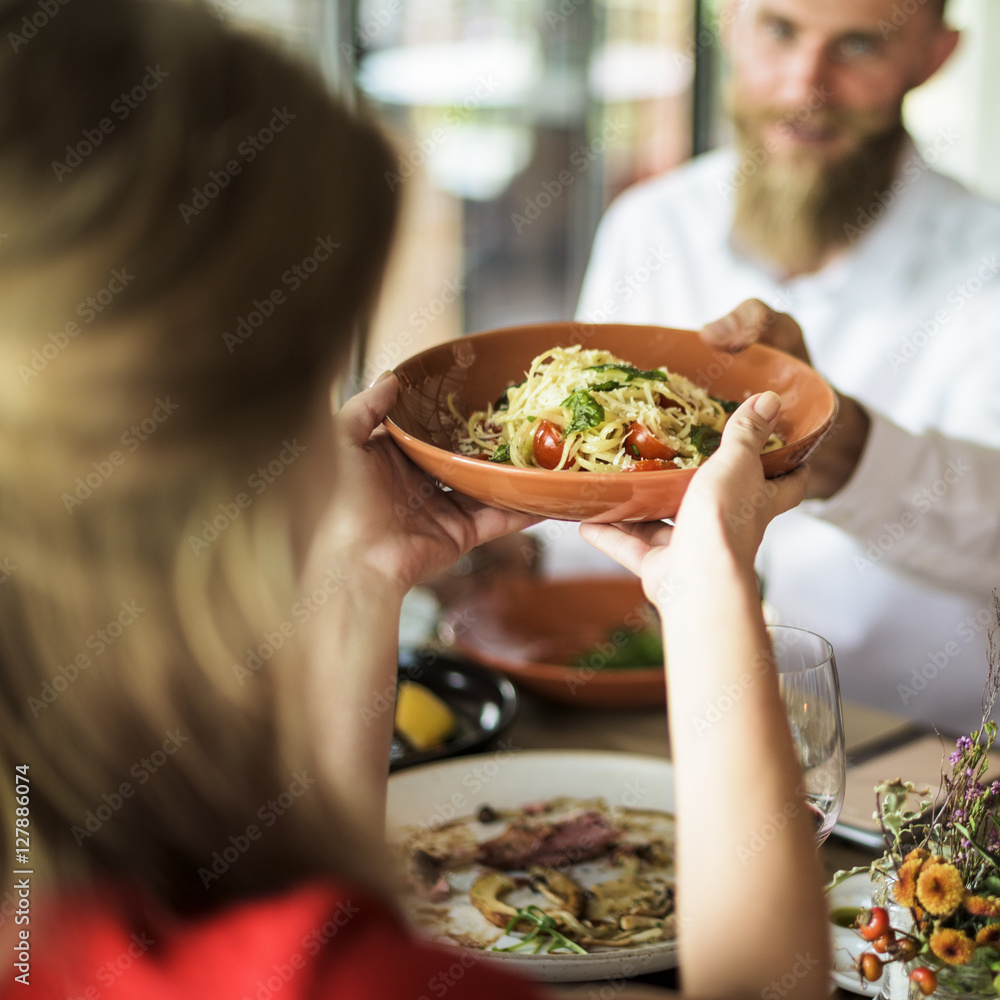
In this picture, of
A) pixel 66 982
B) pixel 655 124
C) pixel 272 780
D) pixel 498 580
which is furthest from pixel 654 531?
pixel 655 124

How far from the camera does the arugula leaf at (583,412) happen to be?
1.24 meters

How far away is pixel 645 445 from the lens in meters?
1.23

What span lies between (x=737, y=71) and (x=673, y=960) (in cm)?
220

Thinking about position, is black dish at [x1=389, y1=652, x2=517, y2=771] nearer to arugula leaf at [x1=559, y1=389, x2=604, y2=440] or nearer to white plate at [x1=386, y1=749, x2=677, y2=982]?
white plate at [x1=386, y1=749, x2=677, y2=982]

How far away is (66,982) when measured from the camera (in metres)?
0.77

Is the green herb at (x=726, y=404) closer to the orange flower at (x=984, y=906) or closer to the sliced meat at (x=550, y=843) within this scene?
the sliced meat at (x=550, y=843)

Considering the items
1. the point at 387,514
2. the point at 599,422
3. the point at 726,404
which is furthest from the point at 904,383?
the point at 387,514

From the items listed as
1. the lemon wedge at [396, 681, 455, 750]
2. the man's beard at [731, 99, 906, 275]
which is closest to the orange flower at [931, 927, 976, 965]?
the lemon wedge at [396, 681, 455, 750]

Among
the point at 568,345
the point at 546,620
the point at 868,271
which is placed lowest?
the point at 546,620

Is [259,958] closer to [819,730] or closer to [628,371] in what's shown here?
[819,730]

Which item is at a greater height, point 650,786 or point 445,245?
point 650,786

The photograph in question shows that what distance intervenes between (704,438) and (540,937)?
23.6 inches

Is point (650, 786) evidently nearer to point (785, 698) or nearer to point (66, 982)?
point (785, 698)

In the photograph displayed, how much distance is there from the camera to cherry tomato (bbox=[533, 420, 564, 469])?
125 cm
